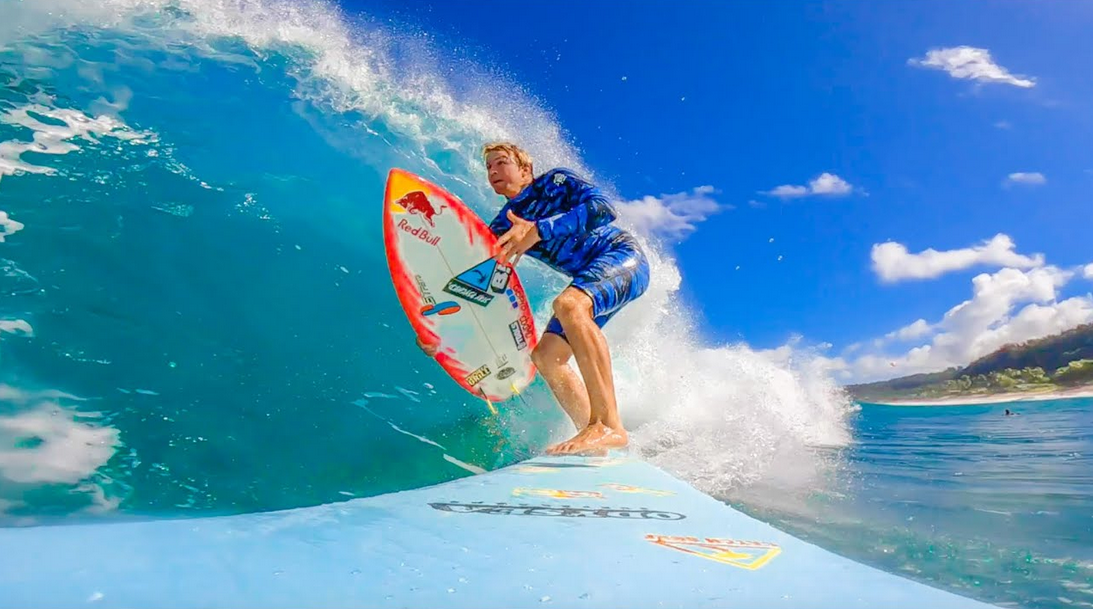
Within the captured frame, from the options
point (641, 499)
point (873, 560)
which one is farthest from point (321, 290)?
point (873, 560)

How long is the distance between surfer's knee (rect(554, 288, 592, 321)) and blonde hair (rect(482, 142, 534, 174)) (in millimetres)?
1013

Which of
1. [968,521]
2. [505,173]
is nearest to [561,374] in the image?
[505,173]

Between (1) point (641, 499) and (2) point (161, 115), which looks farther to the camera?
(2) point (161, 115)

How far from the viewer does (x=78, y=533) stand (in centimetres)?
151

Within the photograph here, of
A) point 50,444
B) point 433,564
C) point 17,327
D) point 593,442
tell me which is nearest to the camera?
point 433,564

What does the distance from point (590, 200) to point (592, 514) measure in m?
2.29

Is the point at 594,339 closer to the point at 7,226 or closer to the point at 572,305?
the point at 572,305

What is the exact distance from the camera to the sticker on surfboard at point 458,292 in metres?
4.29

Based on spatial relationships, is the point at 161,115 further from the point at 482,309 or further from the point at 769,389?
the point at 769,389

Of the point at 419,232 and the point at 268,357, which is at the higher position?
the point at 419,232

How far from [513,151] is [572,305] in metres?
1.20

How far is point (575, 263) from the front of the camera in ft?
13.5

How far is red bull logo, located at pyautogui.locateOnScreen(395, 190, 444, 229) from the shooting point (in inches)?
175

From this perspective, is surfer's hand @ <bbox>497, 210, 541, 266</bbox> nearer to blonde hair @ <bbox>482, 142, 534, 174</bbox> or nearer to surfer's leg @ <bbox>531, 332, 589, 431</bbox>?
blonde hair @ <bbox>482, 142, 534, 174</bbox>
